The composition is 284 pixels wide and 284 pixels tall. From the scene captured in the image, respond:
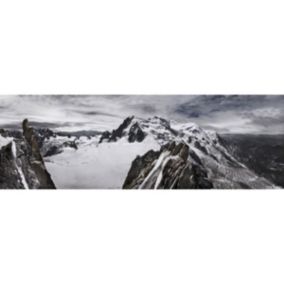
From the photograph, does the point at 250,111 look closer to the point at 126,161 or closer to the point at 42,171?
the point at 126,161

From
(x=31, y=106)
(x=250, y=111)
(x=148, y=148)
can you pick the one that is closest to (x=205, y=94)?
(x=250, y=111)


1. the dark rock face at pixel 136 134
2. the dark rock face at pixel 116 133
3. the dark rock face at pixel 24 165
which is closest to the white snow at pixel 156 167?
the dark rock face at pixel 136 134

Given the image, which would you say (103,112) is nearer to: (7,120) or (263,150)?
(7,120)

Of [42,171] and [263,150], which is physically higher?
[263,150]

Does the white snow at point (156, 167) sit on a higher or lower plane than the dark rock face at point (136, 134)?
lower

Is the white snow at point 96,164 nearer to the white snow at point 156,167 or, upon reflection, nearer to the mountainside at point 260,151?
the white snow at point 156,167

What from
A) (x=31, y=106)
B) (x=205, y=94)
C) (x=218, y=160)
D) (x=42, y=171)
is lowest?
(x=42, y=171)

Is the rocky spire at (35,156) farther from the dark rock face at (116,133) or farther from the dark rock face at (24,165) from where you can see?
the dark rock face at (116,133)

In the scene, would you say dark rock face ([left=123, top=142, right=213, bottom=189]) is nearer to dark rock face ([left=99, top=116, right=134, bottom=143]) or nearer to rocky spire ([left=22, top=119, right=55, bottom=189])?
dark rock face ([left=99, top=116, right=134, bottom=143])
